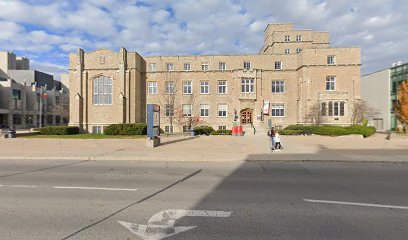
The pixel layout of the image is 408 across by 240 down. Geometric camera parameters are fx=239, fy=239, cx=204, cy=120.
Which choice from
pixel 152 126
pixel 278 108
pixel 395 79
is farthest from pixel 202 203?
pixel 395 79

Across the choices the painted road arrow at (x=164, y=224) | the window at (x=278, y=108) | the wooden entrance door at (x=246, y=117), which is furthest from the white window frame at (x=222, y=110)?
the painted road arrow at (x=164, y=224)

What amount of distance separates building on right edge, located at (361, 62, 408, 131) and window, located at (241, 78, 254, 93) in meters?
24.3

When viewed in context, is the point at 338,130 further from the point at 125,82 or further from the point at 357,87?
the point at 125,82

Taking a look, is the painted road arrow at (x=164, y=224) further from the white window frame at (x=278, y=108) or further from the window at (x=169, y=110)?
the white window frame at (x=278, y=108)

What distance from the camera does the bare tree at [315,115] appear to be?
3266cm

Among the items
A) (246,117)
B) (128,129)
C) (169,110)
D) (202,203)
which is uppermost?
(169,110)

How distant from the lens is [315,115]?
32844 millimetres

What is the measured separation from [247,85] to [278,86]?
4.91m

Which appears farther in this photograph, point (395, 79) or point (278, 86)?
point (395, 79)

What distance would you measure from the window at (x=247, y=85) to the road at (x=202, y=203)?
91.1 ft

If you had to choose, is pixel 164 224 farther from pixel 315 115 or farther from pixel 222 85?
pixel 222 85

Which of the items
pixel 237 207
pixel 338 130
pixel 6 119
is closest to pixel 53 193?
pixel 237 207

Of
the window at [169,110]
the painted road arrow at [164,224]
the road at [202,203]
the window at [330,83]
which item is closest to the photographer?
the painted road arrow at [164,224]

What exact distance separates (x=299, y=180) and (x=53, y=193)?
24.7ft
